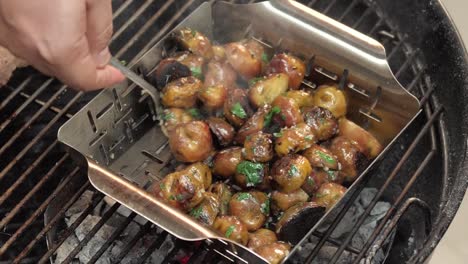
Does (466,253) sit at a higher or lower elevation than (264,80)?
lower

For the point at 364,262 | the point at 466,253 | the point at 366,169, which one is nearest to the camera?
the point at 366,169

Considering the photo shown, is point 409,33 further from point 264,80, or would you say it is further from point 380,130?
point 264,80

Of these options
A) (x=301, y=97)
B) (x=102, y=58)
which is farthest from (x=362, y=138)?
(x=102, y=58)

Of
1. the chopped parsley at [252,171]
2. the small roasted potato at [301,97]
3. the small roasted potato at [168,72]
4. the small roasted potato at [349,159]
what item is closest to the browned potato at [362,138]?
the small roasted potato at [349,159]

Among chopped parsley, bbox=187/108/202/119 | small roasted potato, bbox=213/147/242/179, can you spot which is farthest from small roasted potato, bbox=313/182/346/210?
chopped parsley, bbox=187/108/202/119

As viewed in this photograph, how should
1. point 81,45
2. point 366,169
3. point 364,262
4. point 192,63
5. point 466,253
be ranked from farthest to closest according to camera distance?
point 466,253, point 192,63, point 364,262, point 366,169, point 81,45

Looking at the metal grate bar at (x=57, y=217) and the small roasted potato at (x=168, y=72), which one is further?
the small roasted potato at (x=168, y=72)

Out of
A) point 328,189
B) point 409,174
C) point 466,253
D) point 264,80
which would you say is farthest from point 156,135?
point 466,253

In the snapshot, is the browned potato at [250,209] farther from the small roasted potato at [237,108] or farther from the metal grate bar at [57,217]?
the metal grate bar at [57,217]
